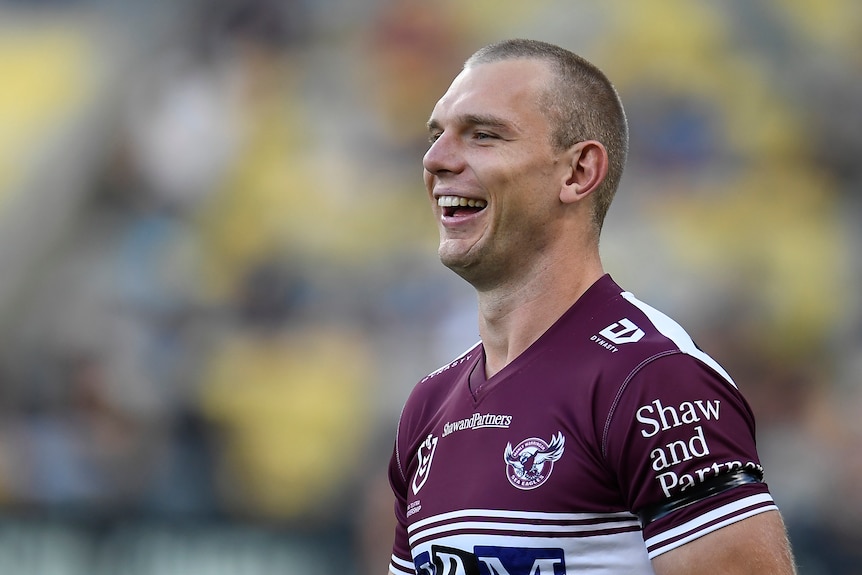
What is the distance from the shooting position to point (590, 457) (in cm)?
232

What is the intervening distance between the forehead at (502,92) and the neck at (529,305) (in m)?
0.36

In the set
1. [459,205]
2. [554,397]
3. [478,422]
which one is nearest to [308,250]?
[459,205]

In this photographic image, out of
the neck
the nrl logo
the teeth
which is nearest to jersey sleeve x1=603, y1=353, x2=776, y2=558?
the neck

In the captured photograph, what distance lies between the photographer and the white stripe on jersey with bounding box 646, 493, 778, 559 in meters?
2.16

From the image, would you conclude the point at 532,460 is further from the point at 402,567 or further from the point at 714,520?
the point at 402,567

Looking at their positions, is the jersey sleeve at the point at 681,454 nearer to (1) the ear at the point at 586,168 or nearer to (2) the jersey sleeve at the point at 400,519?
(1) the ear at the point at 586,168

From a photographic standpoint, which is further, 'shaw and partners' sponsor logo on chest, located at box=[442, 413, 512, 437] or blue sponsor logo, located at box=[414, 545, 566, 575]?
'shaw and partners' sponsor logo on chest, located at box=[442, 413, 512, 437]

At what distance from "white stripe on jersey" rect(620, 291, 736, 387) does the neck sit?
161 millimetres

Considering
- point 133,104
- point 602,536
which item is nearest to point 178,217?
point 133,104

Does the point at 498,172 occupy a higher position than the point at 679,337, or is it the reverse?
the point at 498,172

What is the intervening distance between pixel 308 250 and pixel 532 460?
5.36 m

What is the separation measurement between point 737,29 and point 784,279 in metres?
1.82

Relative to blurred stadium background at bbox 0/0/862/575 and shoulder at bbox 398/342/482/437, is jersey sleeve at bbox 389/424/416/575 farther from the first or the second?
blurred stadium background at bbox 0/0/862/575

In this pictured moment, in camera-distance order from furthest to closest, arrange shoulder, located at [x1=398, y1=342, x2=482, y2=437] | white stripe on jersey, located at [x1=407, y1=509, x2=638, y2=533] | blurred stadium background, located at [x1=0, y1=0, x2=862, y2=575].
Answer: blurred stadium background, located at [x1=0, y1=0, x2=862, y2=575] → shoulder, located at [x1=398, y1=342, x2=482, y2=437] → white stripe on jersey, located at [x1=407, y1=509, x2=638, y2=533]
